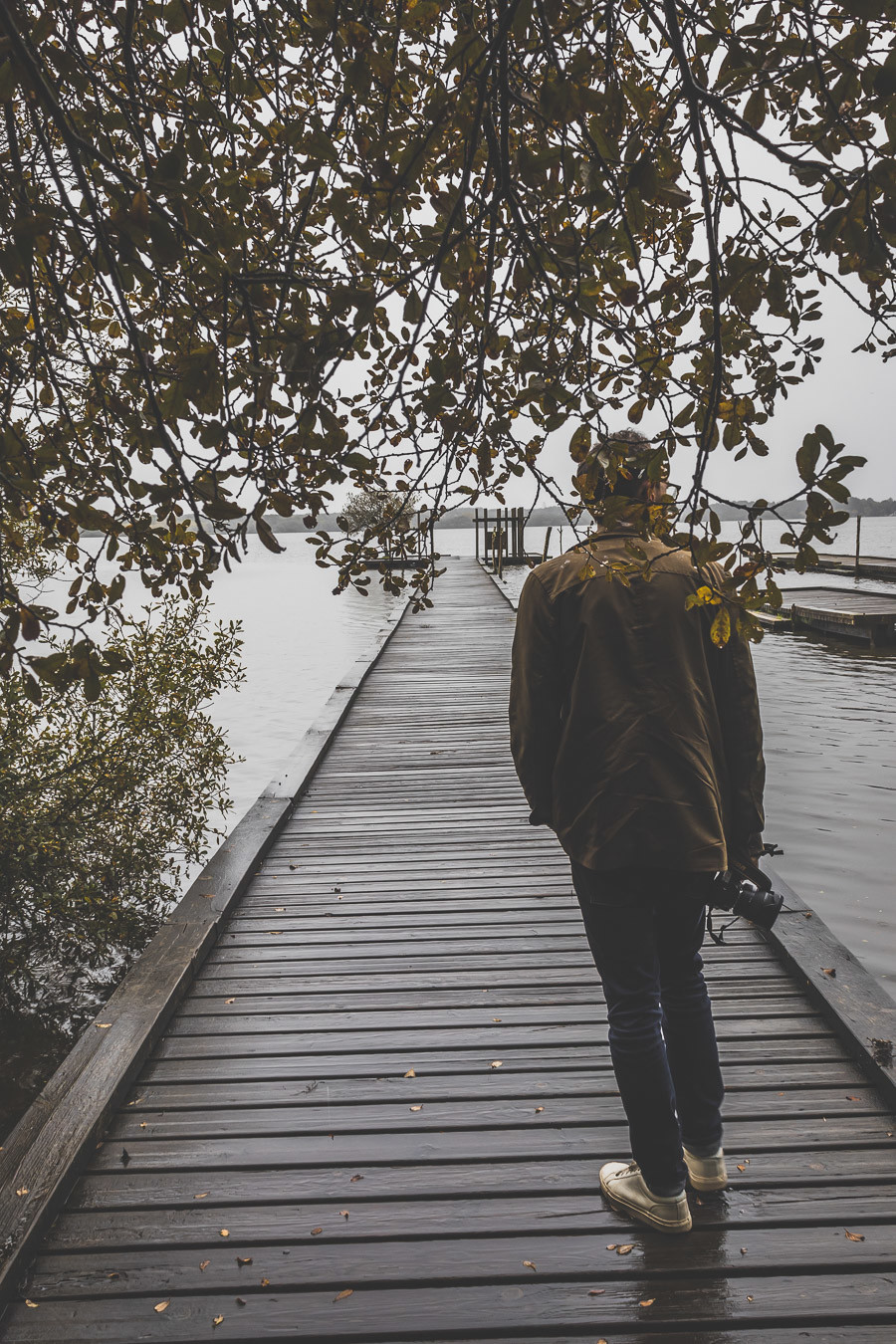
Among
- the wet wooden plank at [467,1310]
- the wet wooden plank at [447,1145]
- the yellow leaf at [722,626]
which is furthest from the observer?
the wet wooden plank at [447,1145]

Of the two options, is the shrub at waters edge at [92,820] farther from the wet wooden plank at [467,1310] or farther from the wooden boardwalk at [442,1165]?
the wet wooden plank at [467,1310]

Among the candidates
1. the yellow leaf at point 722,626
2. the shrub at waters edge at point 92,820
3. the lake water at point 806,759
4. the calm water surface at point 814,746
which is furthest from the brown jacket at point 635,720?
the calm water surface at point 814,746

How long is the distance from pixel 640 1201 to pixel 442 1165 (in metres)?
0.55

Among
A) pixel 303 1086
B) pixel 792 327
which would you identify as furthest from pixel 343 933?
pixel 792 327

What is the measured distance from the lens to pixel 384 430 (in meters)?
2.19

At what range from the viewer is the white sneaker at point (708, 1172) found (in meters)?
2.22

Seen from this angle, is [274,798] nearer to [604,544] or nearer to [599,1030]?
[599,1030]

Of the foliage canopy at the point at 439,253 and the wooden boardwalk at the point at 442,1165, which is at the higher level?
the foliage canopy at the point at 439,253

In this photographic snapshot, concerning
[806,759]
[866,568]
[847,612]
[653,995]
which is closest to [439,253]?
[653,995]

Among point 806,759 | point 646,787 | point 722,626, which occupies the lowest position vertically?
point 806,759

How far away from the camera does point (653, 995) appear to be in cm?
207

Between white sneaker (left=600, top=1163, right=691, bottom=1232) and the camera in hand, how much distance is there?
0.67m

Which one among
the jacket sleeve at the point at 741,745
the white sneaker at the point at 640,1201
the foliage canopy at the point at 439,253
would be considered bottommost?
the white sneaker at the point at 640,1201

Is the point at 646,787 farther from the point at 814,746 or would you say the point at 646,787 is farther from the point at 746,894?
Answer: the point at 814,746
